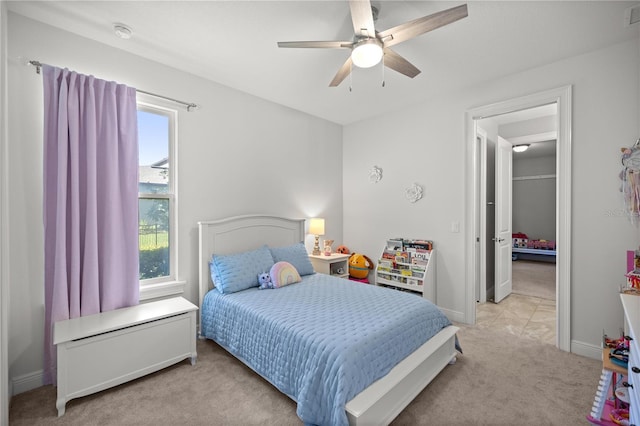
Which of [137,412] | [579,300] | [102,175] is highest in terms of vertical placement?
[102,175]

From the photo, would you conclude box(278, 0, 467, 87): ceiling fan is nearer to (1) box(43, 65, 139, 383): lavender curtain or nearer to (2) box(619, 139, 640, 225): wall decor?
(1) box(43, 65, 139, 383): lavender curtain

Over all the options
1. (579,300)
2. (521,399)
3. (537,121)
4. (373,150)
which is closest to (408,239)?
(373,150)

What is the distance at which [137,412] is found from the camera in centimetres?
191

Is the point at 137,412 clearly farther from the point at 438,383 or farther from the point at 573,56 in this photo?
the point at 573,56

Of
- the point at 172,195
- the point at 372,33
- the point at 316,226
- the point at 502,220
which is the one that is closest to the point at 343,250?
the point at 316,226

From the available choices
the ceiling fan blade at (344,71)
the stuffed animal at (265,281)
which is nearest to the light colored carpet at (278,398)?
the stuffed animal at (265,281)

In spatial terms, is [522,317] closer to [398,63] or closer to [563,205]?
[563,205]

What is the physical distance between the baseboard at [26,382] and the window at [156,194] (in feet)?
2.93

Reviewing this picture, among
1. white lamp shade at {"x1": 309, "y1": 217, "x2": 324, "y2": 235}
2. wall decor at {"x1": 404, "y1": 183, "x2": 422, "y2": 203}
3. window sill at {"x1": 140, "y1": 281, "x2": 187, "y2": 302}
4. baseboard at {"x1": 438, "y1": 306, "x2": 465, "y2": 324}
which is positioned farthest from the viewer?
white lamp shade at {"x1": 309, "y1": 217, "x2": 324, "y2": 235}

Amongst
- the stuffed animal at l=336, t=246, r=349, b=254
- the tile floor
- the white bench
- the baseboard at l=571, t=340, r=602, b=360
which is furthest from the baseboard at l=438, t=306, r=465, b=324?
the white bench

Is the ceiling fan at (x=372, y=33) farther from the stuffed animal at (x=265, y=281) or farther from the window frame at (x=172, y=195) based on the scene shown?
the stuffed animal at (x=265, y=281)

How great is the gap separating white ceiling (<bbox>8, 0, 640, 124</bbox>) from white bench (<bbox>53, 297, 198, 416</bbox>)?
2.18 m

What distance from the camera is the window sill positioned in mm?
2678

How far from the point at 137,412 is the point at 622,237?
385 centimetres
